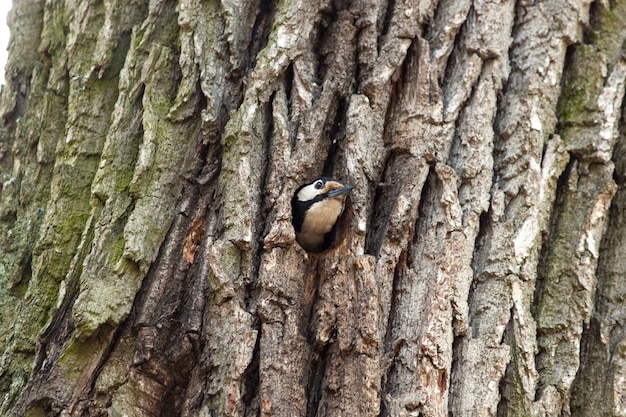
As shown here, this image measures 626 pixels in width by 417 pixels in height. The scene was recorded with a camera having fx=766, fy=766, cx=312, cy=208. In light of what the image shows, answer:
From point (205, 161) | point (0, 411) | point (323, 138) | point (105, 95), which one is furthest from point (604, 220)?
point (0, 411)

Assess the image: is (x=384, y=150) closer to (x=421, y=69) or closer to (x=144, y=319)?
(x=421, y=69)

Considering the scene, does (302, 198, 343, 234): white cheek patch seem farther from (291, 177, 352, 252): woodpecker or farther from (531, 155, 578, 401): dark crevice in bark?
(531, 155, 578, 401): dark crevice in bark

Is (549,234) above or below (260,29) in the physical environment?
below

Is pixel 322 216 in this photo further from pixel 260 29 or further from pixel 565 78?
pixel 565 78

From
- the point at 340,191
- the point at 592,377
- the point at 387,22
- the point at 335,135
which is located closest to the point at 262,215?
the point at 340,191

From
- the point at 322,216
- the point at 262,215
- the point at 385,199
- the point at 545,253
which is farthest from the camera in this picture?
the point at 322,216

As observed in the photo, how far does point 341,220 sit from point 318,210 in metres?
0.17

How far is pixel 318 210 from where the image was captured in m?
3.74

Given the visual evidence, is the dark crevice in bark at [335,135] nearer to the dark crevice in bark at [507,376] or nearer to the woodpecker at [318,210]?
the woodpecker at [318,210]

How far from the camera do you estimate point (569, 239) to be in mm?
3619

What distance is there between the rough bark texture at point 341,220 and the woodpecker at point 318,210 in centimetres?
8

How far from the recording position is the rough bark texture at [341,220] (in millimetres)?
3164

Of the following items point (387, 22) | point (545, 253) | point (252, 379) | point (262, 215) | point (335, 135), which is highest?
point (387, 22)

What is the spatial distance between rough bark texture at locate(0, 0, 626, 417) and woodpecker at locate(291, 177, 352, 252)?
0.08 metres
